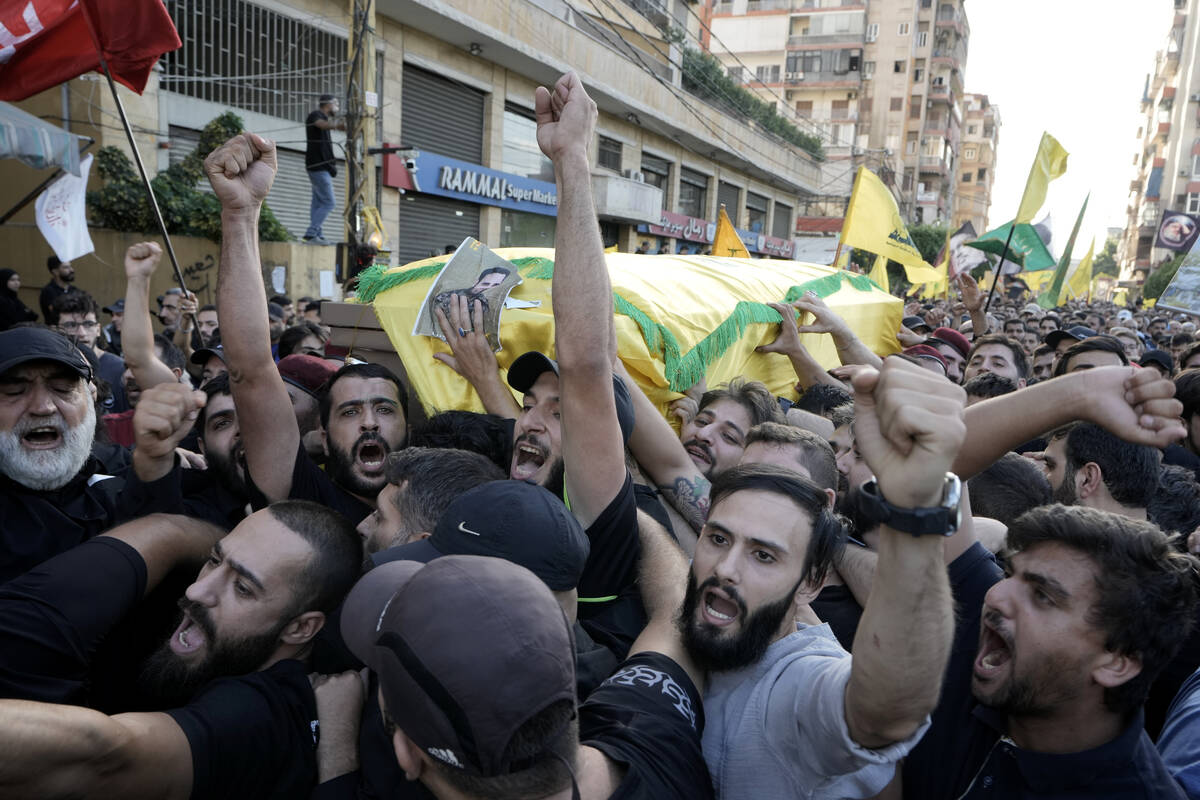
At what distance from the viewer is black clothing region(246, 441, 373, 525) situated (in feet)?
8.99

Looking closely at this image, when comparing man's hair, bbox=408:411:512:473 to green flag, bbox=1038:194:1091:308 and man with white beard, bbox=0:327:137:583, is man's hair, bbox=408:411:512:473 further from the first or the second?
green flag, bbox=1038:194:1091:308

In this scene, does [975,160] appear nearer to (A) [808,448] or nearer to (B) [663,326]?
(B) [663,326]

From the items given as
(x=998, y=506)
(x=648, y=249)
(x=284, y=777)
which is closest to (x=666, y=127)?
(x=648, y=249)

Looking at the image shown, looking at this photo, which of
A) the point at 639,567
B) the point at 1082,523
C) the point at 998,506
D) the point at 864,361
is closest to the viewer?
the point at 1082,523

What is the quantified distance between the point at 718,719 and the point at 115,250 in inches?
425

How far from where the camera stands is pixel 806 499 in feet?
6.72

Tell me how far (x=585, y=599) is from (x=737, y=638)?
54 centimetres

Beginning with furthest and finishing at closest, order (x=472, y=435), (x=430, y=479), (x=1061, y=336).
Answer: (x=1061, y=336) → (x=472, y=435) → (x=430, y=479)

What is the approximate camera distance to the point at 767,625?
190 cm

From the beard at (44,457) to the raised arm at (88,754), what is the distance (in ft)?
4.28

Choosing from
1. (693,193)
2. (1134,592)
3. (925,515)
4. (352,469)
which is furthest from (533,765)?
(693,193)

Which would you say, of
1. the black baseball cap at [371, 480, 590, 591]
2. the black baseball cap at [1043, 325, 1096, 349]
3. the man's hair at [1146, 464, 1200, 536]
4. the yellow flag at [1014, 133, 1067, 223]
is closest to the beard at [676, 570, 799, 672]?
the black baseball cap at [371, 480, 590, 591]

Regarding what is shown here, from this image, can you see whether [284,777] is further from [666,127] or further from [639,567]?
[666,127]

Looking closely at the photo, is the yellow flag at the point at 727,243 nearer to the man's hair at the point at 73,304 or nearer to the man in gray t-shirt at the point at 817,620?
the man's hair at the point at 73,304
